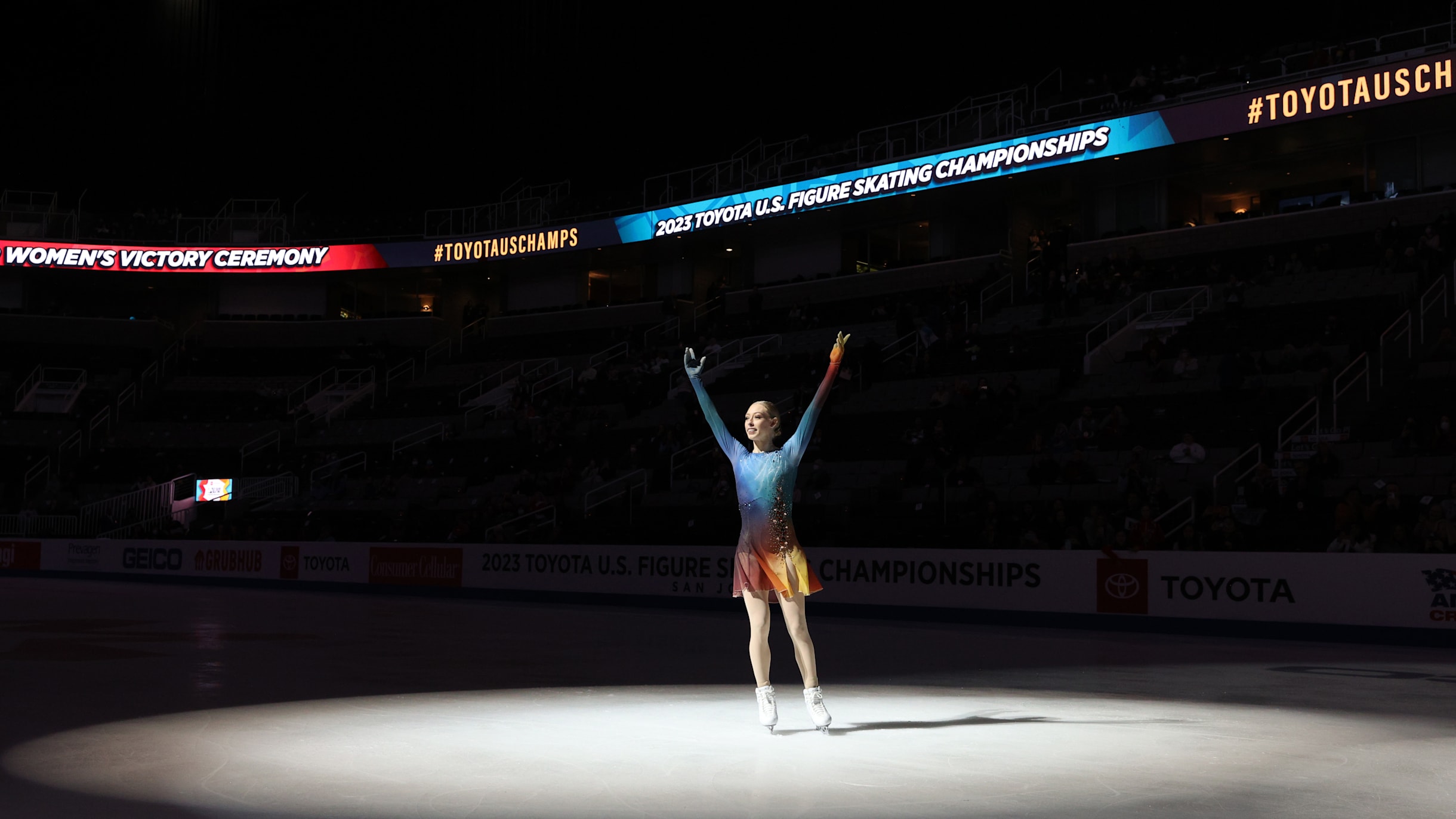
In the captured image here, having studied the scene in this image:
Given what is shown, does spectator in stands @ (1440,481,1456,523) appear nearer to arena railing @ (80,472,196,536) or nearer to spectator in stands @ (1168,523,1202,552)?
spectator in stands @ (1168,523,1202,552)

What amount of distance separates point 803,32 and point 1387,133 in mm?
20126

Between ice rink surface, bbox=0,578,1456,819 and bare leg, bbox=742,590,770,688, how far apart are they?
1.29 ft

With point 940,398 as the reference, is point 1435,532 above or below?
below

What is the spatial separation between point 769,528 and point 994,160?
94.8 ft

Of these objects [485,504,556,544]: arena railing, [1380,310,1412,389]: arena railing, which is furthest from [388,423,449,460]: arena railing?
[1380,310,1412,389]: arena railing

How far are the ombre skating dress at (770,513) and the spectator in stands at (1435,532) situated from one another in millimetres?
12070

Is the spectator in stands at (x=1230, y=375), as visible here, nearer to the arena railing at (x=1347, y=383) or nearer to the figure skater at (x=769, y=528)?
the arena railing at (x=1347, y=383)

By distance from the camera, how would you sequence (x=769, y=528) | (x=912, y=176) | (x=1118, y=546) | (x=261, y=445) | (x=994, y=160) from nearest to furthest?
(x=769, y=528) → (x=1118, y=546) → (x=994, y=160) → (x=912, y=176) → (x=261, y=445)

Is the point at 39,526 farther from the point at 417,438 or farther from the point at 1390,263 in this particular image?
the point at 1390,263

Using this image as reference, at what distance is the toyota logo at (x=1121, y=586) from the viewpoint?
64.2 feet

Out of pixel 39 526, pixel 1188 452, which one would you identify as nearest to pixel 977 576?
pixel 1188 452

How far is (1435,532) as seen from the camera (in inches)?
695

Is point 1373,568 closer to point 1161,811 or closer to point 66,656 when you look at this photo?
point 1161,811

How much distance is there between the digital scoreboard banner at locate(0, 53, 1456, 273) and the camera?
1185 inches
